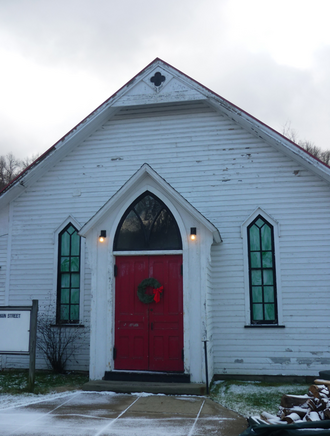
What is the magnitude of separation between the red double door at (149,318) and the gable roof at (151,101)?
3.63 meters

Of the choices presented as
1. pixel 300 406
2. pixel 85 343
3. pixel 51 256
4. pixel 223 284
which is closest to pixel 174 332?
pixel 223 284

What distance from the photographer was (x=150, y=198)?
9.34 metres

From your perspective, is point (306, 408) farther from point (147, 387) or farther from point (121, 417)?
point (147, 387)

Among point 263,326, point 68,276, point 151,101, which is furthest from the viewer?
point 68,276

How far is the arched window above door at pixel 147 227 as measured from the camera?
9172mm

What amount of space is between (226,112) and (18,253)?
21.4 ft

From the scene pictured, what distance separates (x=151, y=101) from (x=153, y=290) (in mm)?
4769

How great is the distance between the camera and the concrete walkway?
598 centimetres

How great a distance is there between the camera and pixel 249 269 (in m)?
10.0

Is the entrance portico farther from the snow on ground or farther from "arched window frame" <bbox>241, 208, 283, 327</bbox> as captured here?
"arched window frame" <bbox>241, 208, 283, 327</bbox>

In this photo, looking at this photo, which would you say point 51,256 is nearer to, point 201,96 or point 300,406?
point 201,96

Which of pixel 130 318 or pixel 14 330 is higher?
pixel 130 318

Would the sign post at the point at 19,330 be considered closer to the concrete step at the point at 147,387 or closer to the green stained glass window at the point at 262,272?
the concrete step at the point at 147,387

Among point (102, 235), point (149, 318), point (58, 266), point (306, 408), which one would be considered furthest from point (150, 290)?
point (306, 408)
